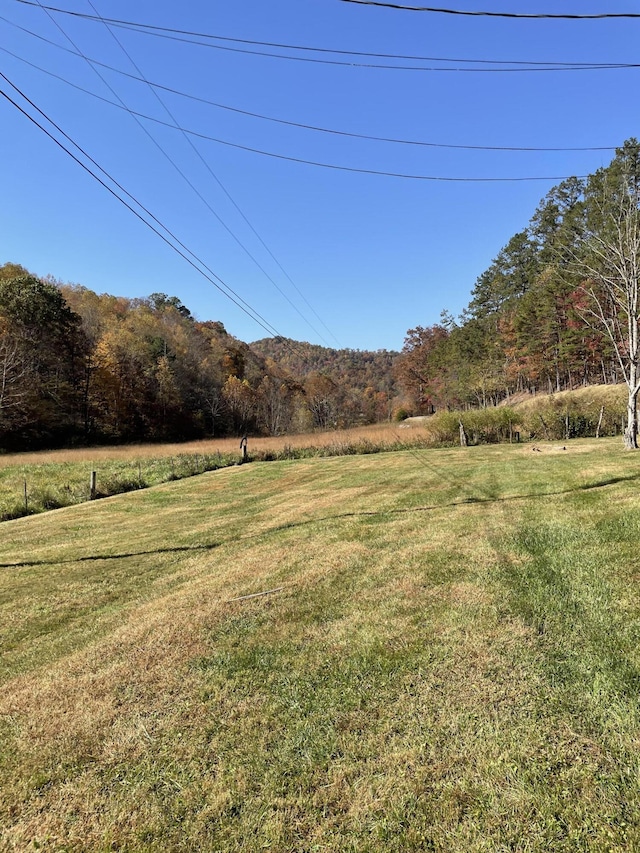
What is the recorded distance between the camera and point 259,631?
12.6 ft

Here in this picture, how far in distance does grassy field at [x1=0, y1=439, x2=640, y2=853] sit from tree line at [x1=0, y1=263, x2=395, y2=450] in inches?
661

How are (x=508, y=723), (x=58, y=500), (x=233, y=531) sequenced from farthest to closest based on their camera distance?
(x=58, y=500), (x=233, y=531), (x=508, y=723)

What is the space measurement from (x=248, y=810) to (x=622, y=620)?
9.74 ft

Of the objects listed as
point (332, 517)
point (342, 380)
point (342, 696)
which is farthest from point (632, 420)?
point (342, 380)

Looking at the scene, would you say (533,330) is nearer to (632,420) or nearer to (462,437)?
(462,437)

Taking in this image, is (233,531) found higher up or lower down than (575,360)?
lower down

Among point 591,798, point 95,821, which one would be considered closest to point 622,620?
point 591,798

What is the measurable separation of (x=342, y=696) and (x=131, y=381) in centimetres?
4936

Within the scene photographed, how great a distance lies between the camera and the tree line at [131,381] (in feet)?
119

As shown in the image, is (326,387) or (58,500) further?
(326,387)

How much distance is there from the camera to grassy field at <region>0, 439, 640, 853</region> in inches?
77.7

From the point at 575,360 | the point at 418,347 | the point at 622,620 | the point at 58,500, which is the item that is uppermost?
the point at 418,347

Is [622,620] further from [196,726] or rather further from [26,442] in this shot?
[26,442]

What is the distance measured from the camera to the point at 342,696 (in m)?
2.83
